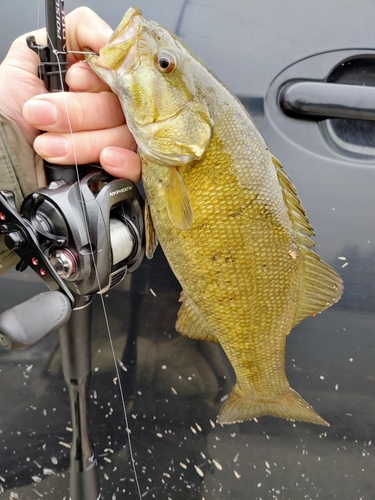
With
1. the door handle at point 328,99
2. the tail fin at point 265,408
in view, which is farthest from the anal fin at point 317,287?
the door handle at point 328,99

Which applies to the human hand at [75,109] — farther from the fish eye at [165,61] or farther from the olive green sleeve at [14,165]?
the fish eye at [165,61]

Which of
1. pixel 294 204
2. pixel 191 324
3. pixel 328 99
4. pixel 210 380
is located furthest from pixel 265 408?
pixel 328 99

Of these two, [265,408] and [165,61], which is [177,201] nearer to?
[165,61]

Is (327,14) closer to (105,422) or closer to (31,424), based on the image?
(105,422)

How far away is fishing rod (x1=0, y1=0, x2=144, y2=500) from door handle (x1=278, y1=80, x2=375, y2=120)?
20.4 inches

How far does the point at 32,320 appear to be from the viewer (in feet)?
2.52

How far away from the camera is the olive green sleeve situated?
1.07 m

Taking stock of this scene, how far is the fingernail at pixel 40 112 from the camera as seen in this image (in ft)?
3.11

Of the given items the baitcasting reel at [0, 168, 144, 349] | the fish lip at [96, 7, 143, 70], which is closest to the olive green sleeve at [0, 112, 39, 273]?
the baitcasting reel at [0, 168, 144, 349]

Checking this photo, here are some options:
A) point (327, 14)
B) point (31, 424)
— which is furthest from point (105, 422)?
point (327, 14)

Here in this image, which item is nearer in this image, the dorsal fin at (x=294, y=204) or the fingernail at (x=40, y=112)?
the fingernail at (x=40, y=112)

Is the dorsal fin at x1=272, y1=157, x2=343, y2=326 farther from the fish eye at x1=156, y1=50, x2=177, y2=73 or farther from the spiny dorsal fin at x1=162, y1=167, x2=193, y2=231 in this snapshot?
the fish eye at x1=156, y1=50, x2=177, y2=73

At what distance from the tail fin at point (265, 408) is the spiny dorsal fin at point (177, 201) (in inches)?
21.7

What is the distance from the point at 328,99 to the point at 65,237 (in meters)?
0.80
